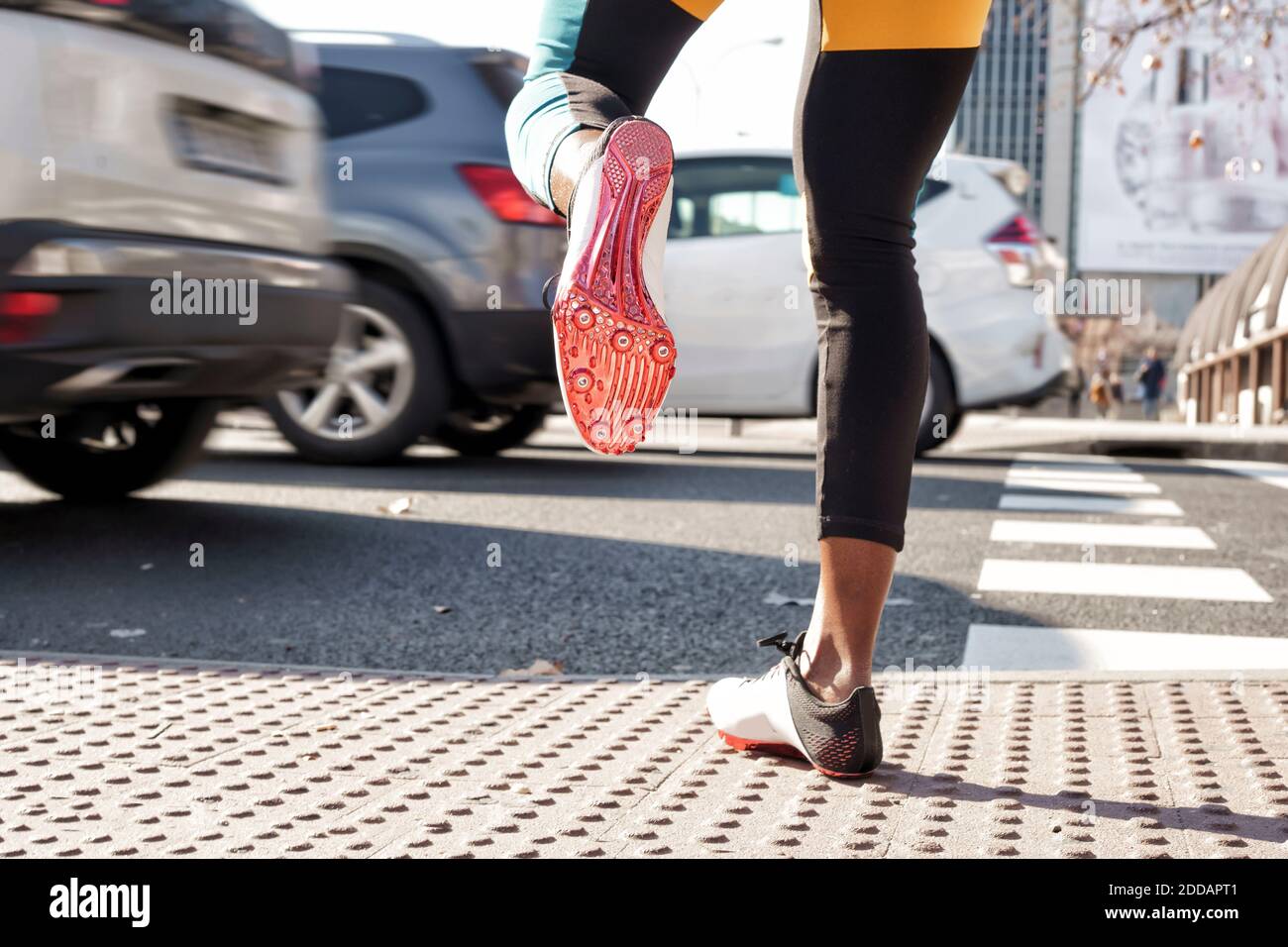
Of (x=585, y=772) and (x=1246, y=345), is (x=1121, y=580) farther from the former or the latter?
(x=1246, y=345)

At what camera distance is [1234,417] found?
81.1 ft

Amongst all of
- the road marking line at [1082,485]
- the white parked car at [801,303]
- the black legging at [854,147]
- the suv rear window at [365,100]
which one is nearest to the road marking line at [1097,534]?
the road marking line at [1082,485]

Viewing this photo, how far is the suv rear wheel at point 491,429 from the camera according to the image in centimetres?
814

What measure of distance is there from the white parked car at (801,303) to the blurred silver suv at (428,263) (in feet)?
7.05

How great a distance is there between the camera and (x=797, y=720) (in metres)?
2.30

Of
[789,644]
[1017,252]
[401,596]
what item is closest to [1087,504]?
[1017,252]

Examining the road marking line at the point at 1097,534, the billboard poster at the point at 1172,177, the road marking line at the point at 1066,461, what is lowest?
the road marking line at the point at 1066,461

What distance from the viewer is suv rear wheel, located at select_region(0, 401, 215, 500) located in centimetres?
521

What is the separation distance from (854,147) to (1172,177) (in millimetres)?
73415

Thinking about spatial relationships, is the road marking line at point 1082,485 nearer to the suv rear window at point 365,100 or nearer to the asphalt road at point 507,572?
the asphalt road at point 507,572
